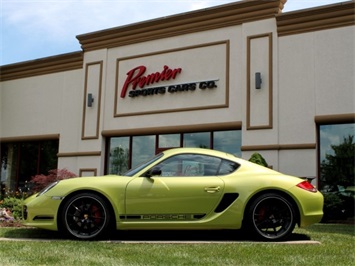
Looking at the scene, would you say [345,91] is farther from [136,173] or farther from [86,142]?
[86,142]

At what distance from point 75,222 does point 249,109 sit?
26.1 feet

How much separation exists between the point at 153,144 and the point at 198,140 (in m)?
1.75

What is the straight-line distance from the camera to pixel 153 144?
573 inches

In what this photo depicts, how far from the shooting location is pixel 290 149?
1188 centimetres

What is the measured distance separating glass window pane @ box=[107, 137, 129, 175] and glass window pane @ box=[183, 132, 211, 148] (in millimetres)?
2476

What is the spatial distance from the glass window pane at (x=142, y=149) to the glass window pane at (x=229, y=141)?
2392 millimetres

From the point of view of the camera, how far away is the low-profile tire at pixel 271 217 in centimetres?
552

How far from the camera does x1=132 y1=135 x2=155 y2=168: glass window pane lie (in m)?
14.6

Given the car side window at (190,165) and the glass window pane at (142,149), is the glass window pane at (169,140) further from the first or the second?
the car side window at (190,165)

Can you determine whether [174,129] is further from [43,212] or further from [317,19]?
[43,212]

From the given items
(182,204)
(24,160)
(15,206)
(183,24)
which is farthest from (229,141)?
(24,160)

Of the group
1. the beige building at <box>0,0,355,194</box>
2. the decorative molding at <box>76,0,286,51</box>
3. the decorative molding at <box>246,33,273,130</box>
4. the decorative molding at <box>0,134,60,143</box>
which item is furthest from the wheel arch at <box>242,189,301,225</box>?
the decorative molding at <box>0,134,60,143</box>

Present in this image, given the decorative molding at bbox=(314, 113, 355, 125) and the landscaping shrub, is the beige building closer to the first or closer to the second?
the decorative molding at bbox=(314, 113, 355, 125)

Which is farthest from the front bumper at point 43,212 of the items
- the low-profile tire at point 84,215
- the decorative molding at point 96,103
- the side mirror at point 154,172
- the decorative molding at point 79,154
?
the decorative molding at point 96,103
